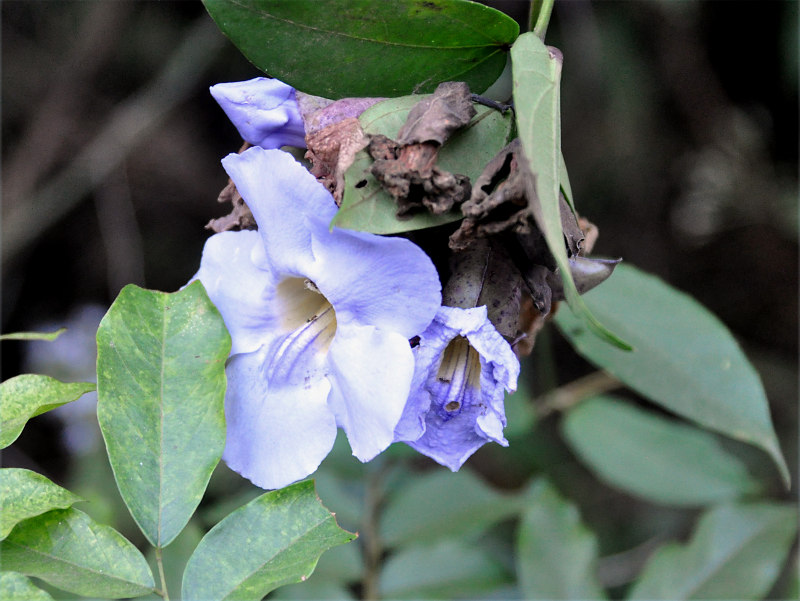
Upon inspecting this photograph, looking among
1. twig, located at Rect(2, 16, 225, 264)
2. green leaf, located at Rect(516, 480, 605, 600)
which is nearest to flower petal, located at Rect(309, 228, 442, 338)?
green leaf, located at Rect(516, 480, 605, 600)

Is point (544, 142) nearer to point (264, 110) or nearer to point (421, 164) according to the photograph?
point (421, 164)

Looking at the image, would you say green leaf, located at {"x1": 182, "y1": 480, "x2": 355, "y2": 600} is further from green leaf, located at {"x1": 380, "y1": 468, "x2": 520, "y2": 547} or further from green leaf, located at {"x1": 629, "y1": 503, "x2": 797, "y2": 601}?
green leaf, located at {"x1": 629, "y1": 503, "x2": 797, "y2": 601}

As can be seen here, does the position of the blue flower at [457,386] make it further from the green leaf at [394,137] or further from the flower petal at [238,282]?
the flower petal at [238,282]

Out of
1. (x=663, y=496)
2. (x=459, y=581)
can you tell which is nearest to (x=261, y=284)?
(x=459, y=581)

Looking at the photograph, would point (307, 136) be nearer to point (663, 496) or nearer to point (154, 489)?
point (154, 489)

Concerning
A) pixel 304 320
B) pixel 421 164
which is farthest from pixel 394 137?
pixel 304 320

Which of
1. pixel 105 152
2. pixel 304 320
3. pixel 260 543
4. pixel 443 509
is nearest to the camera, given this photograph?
pixel 260 543
